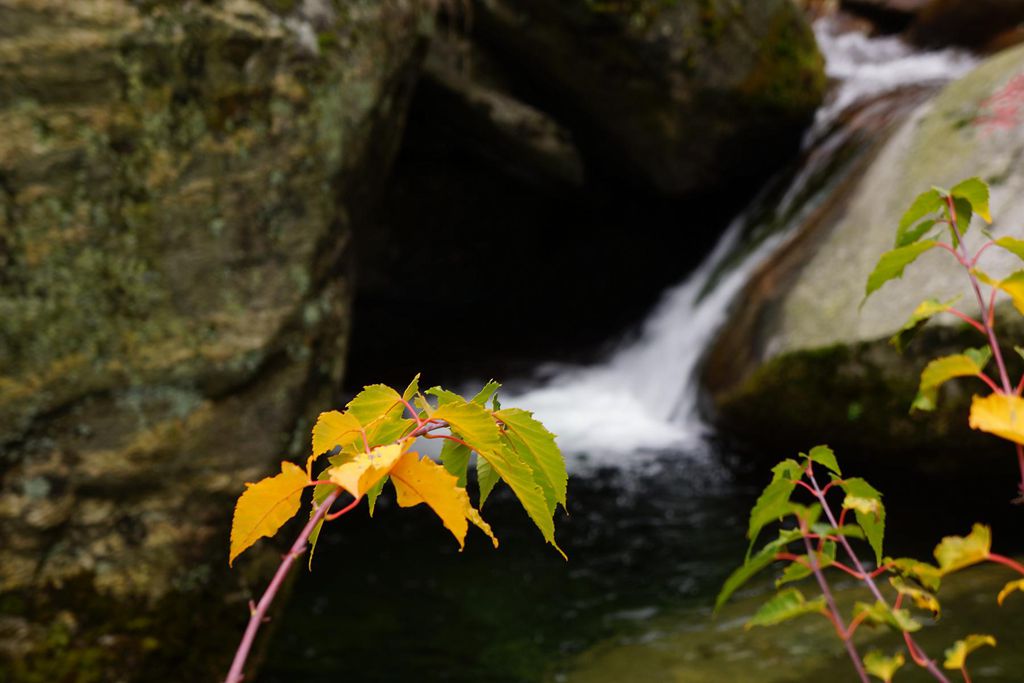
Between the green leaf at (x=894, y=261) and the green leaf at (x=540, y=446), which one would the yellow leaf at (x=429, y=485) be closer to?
the green leaf at (x=540, y=446)

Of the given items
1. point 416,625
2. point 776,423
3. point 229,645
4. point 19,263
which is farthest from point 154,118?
point 776,423

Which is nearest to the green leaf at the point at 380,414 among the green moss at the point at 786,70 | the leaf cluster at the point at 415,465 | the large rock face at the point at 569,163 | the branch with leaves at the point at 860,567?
the leaf cluster at the point at 415,465

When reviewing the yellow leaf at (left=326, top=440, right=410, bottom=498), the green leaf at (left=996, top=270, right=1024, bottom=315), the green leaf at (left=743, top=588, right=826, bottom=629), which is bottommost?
the green leaf at (left=743, top=588, right=826, bottom=629)

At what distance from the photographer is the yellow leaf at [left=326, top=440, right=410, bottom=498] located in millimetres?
497

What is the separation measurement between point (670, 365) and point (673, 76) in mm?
2284

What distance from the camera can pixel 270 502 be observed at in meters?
0.57

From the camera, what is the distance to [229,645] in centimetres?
245

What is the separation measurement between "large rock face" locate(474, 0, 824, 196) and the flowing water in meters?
1.07

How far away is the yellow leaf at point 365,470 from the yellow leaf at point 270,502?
0.04 meters

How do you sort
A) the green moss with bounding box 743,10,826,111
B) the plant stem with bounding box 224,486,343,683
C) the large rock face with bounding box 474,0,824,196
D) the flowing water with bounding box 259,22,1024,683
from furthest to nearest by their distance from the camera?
the green moss with bounding box 743,10,826,111 < the large rock face with bounding box 474,0,824,196 < the flowing water with bounding box 259,22,1024,683 < the plant stem with bounding box 224,486,343,683

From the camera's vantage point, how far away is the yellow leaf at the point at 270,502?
1.85 feet

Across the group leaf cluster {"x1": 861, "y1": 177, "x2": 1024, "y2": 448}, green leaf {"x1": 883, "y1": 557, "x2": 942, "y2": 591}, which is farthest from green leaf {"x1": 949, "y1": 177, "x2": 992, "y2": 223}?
green leaf {"x1": 883, "y1": 557, "x2": 942, "y2": 591}

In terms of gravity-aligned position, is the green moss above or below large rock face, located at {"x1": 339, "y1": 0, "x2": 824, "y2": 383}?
above

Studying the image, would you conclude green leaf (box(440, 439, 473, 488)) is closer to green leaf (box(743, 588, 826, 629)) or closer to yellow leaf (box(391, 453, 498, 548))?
yellow leaf (box(391, 453, 498, 548))
